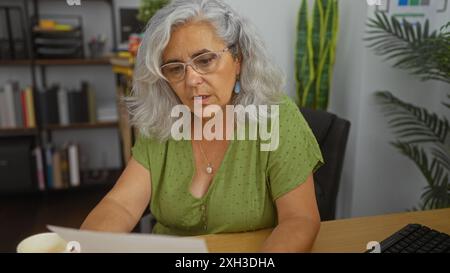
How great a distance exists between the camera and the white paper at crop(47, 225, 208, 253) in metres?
0.39

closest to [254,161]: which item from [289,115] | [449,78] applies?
[289,115]

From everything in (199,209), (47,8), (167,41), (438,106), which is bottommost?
(199,209)

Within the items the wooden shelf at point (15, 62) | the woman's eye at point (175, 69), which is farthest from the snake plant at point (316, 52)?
the wooden shelf at point (15, 62)

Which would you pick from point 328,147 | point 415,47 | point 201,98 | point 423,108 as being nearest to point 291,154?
point 328,147

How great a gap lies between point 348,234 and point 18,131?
222cm

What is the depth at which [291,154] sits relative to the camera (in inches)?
30.6

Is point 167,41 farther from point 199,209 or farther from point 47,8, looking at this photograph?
point 47,8

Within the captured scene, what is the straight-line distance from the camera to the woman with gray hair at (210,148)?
66 cm

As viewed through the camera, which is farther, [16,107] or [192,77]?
[16,107]

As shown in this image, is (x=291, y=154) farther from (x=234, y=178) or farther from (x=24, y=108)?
(x=24, y=108)

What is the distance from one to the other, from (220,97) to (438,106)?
1.67 feet

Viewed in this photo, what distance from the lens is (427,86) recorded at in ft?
2.90

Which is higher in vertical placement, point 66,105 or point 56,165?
point 66,105

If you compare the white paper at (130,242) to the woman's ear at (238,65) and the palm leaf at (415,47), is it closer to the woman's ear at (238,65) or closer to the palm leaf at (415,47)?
the woman's ear at (238,65)
